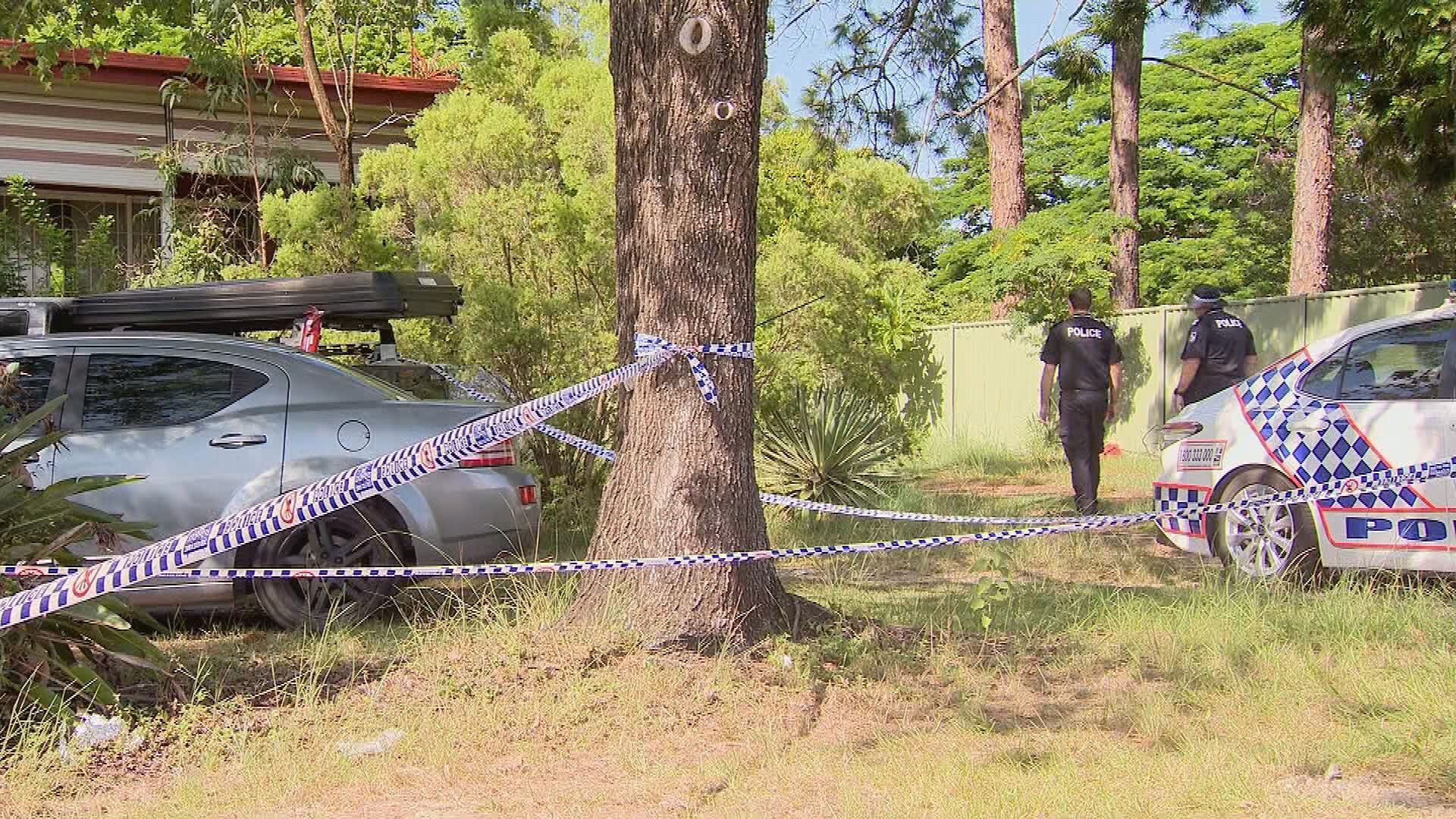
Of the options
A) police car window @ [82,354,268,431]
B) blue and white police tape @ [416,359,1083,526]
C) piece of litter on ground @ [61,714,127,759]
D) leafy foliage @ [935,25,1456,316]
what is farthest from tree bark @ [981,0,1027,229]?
piece of litter on ground @ [61,714,127,759]

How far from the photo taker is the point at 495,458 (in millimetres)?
6441

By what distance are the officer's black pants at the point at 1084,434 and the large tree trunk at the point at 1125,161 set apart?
9.57 meters

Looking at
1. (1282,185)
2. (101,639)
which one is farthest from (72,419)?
(1282,185)

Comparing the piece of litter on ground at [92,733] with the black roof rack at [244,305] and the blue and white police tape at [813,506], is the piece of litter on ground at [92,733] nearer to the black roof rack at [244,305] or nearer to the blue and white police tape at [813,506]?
the blue and white police tape at [813,506]

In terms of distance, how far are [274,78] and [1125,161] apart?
11.3m

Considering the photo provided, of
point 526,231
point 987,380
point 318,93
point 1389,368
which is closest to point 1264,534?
point 1389,368

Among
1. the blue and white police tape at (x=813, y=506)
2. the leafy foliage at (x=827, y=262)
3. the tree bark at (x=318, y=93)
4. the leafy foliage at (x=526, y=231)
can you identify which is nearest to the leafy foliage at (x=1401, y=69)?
the leafy foliage at (x=827, y=262)

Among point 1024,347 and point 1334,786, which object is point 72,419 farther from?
point 1024,347

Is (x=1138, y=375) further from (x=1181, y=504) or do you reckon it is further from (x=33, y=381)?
(x=33, y=381)

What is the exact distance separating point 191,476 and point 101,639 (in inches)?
58.3

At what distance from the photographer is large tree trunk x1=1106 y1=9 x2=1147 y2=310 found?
1920 cm

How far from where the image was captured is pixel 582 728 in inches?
184

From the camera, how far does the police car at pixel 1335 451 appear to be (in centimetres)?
666

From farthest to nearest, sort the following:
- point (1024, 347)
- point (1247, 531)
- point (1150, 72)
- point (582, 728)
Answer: point (1150, 72)
point (1024, 347)
point (1247, 531)
point (582, 728)
